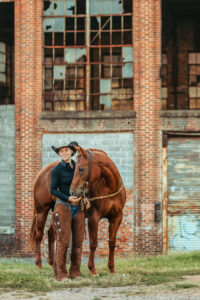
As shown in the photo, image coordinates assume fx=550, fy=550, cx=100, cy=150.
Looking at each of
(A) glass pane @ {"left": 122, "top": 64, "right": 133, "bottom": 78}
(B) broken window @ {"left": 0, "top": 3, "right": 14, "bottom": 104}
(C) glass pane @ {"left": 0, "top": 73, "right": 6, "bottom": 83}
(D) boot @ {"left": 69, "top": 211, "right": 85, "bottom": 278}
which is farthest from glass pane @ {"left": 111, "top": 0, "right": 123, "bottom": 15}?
(D) boot @ {"left": 69, "top": 211, "right": 85, "bottom": 278}

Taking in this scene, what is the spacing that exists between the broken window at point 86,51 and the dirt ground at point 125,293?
929 centimetres

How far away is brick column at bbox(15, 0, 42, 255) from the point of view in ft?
56.5

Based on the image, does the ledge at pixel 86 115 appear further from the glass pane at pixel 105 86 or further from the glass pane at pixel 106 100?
the glass pane at pixel 105 86

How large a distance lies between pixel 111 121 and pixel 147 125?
1.13 m

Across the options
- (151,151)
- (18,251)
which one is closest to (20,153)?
(18,251)

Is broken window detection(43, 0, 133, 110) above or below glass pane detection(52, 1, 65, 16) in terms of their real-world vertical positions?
below

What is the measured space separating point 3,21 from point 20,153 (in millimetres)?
5681

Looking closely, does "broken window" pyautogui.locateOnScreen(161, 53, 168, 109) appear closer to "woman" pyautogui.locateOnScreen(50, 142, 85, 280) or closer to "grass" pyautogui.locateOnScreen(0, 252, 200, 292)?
"grass" pyautogui.locateOnScreen(0, 252, 200, 292)

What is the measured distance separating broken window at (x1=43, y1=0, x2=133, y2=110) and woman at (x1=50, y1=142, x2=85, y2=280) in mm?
7796

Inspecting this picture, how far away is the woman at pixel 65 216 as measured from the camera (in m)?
9.75

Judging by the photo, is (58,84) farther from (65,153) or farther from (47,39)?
(65,153)

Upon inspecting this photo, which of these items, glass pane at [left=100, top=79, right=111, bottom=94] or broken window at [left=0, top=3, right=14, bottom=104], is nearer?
glass pane at [left=100, top=79, right=111, bottom=94]

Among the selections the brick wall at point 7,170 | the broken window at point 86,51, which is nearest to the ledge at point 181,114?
the broken window at point 86,51

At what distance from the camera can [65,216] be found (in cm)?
974
